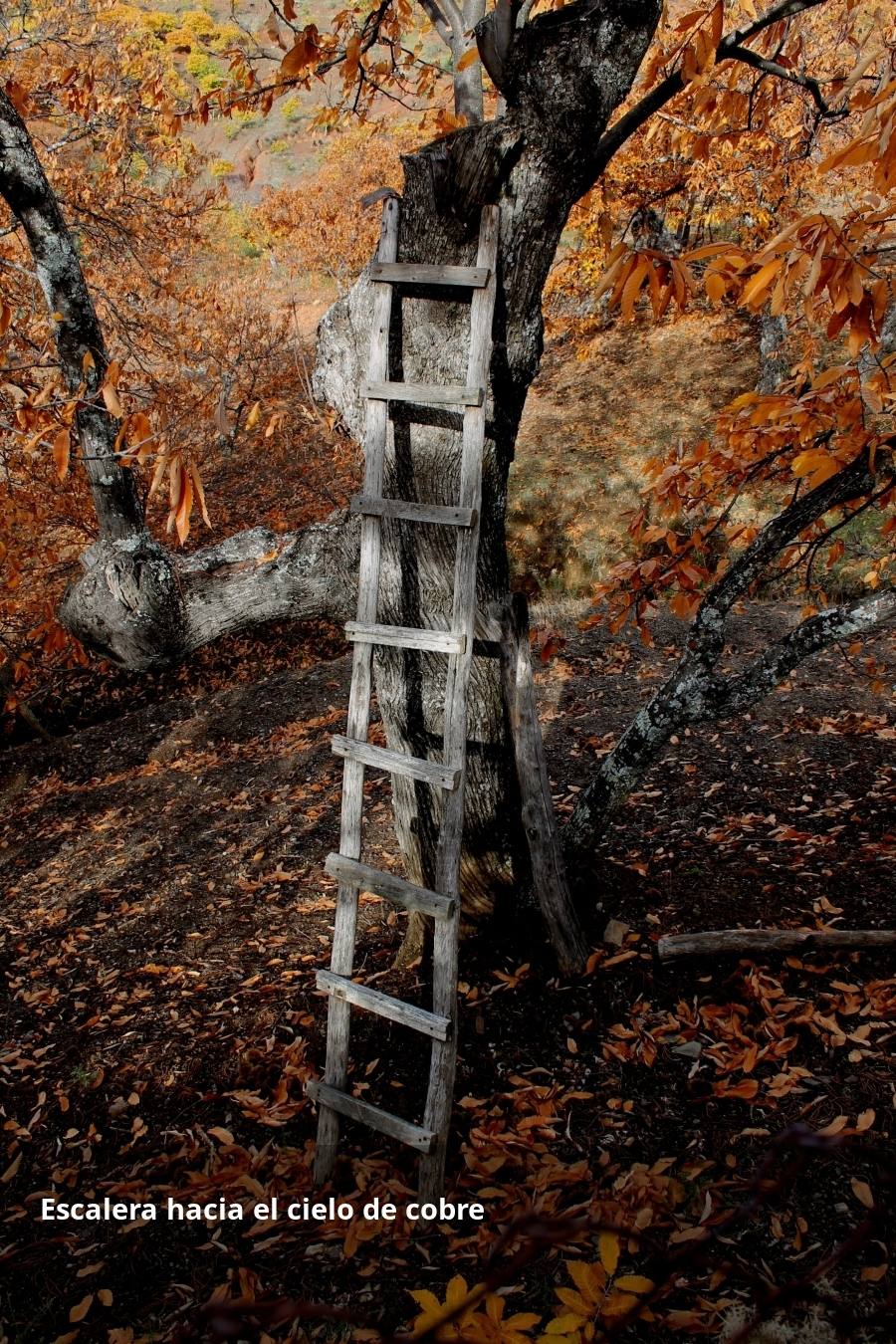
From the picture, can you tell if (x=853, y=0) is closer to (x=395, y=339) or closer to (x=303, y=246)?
(x=395, y=339)

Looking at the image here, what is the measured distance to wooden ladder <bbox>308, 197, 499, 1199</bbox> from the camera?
2994 mm

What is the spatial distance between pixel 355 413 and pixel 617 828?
3000 mm

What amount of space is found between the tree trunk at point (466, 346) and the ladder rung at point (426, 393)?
0.58 ft

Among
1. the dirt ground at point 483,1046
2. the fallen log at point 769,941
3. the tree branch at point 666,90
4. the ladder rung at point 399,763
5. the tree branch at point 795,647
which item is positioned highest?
the tree branch at point 666,90

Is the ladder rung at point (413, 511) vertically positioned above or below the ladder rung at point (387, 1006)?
above

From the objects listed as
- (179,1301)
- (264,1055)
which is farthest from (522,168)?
(179,1301)

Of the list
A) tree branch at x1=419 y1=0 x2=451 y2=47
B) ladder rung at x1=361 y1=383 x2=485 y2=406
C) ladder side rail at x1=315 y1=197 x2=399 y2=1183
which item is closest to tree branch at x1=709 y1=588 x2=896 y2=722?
ladder side rail at x1=315 y1=197 x2=399 y2=1183

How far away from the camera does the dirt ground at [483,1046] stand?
2771 millimetres

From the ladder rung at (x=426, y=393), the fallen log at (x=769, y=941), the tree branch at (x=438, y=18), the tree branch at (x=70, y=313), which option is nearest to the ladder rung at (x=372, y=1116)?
the fallen log at (x=769, y=941)

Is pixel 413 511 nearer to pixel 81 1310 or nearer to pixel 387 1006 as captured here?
pixel 387 1006

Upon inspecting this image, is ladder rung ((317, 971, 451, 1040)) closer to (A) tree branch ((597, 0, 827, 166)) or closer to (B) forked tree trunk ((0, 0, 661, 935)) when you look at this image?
(B) forked tree trunk ((0, 0, 661, 935))

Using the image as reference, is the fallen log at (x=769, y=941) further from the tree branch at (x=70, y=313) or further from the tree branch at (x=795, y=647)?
the tree branch at (x=70, y=313)

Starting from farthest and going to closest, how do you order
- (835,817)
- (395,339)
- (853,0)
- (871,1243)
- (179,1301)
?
(835,817)
(853,0)
(395,339)
(179,1301)
(871,1243)

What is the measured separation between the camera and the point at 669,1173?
294 cm
